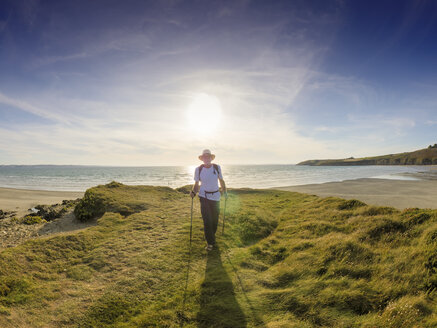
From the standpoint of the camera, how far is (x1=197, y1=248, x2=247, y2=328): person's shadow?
171 inches

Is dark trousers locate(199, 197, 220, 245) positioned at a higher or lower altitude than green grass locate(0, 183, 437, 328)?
higher

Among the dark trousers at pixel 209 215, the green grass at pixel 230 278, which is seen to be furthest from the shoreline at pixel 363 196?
the dark trousers at pixel 209 215

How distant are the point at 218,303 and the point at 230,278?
1.06 m

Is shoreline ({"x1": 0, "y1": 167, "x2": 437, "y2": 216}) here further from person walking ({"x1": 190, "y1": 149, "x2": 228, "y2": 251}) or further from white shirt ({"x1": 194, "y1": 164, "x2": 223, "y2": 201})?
white shirt ({"x1": 194, "y1": 164, "x2": 223, "y2": 201})

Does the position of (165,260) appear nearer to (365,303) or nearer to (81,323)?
(81,323)

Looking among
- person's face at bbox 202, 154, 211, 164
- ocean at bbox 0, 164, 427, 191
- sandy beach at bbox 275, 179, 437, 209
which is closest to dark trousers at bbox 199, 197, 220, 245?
person's face at bbox 202, 154, 211, 164

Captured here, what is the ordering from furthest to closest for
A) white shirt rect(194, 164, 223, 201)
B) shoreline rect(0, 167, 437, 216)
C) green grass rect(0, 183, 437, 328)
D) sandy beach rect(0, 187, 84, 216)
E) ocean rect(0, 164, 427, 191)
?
ocean rect(0, 164, 427, 191), sandy beach rect(0, 187, 84, 216), shoreline rect(0, 167, 437, 216), white shirt rect(194, 164, 223, 201), green grass rect(0, 183, 437, 328)

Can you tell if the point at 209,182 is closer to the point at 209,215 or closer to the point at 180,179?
the point at 209,215

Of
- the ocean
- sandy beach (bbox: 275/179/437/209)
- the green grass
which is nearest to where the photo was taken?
the green grass

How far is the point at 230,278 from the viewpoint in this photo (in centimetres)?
592

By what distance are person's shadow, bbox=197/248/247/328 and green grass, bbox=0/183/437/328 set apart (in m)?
0.02

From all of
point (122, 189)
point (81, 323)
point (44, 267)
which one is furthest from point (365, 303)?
point (122, 189)

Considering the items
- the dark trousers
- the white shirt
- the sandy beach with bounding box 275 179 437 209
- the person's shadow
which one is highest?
the white shirt

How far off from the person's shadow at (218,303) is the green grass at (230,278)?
24 mm
